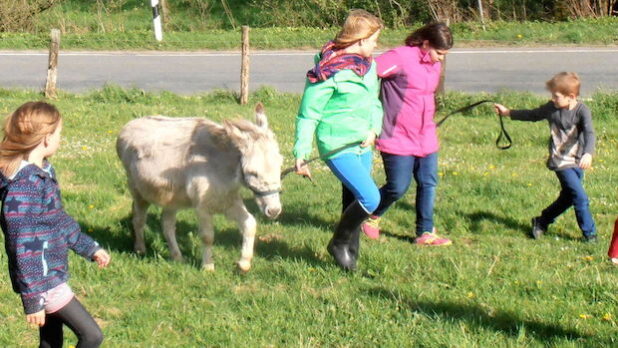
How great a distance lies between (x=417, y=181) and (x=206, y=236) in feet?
6.29

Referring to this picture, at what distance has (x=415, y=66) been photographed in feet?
24.2

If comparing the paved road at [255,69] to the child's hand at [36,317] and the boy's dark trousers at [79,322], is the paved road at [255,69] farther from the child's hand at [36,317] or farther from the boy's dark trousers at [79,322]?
the child's hand at [36,317]

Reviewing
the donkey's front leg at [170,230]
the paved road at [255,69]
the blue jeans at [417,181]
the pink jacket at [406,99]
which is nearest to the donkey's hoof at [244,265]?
the donkey's front leg at [170,230]

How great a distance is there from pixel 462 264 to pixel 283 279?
135cm

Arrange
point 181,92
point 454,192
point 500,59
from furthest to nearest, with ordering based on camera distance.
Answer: point 500,59 < point 181,92 < point 454,192

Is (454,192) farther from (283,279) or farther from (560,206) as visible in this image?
(283,279)

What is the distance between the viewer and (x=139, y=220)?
7.70 m

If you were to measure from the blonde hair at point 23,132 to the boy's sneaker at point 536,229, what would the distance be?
5.02 m

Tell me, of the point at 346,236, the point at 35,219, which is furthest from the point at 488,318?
the point at 35,219

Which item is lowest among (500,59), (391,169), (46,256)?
(500,59)

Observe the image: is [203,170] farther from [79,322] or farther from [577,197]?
[577,197]

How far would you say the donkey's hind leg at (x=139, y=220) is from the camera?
768 centimetres

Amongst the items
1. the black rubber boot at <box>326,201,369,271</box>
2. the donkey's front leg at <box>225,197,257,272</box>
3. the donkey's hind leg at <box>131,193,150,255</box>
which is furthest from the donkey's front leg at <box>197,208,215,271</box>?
the black rubber boot at <box>326,201,369,271</box>

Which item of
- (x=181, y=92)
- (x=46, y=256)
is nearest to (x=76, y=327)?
(x=46, y=256)
